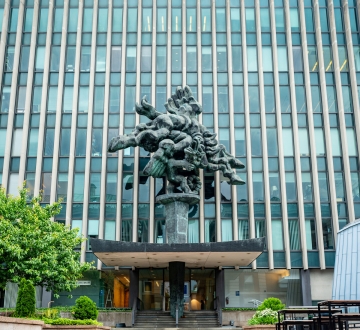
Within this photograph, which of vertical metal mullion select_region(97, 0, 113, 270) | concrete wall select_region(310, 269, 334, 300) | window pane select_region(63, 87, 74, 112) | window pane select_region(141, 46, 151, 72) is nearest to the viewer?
concrete wall select_region(310, 269, 334, 300)

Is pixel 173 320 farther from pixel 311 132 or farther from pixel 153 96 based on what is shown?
pixel 311 132

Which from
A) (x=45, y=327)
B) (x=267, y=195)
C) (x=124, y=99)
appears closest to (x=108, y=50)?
(x=124, y=99)

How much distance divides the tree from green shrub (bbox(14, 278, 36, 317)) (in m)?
4.74

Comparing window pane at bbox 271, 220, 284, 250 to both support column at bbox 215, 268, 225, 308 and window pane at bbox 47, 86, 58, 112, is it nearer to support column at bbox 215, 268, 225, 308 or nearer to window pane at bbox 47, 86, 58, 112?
support column at bbox 215, 268, 225, 308

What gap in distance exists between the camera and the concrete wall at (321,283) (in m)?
32.8

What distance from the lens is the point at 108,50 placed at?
123 ft

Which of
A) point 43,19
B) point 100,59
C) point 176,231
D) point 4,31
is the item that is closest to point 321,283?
point 176,231

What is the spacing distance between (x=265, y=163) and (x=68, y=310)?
16.8m

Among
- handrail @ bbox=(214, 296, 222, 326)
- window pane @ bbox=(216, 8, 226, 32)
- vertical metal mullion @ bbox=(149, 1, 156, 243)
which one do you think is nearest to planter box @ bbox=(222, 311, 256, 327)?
handrail @ bbox=(214, 296, 222, 326)

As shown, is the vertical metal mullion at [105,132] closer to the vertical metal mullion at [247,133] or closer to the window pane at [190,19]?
the window pane at [190,19]

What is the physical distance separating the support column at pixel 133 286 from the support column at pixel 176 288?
4.66 metres

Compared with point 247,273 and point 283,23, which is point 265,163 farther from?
point 283,23

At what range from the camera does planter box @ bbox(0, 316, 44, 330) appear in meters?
13.6

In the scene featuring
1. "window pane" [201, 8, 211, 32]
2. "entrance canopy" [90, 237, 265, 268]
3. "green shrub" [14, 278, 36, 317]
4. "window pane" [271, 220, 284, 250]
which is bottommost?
"green shrub" [14, 278, 36, 317]
